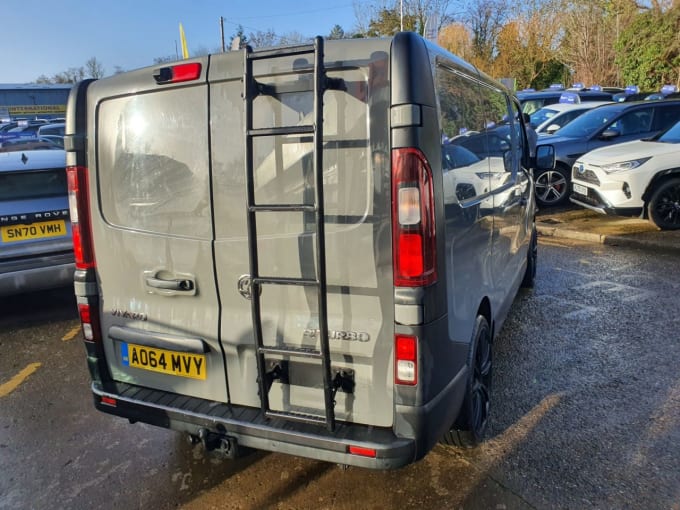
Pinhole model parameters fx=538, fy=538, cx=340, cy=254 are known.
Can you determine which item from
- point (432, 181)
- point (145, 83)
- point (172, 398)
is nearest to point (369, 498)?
point (172, 398)

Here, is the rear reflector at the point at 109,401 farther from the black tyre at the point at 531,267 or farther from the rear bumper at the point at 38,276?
the black tyre at the point at 531,267

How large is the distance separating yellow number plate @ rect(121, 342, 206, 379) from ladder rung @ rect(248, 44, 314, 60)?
141 centimetres

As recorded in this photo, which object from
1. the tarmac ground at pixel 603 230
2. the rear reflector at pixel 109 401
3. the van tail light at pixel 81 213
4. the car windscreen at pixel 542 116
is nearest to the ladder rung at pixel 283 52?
the van tail light at pixel 81 213

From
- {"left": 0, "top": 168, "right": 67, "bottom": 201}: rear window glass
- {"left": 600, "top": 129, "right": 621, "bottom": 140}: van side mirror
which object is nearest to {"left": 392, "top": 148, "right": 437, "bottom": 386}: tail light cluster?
{"left": 0, "top": 168, "right": 67, "bottom": 201}: rear window glass

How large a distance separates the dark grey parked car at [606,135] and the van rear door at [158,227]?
8.72 meters

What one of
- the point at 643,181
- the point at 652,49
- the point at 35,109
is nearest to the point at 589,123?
the point at 643,181

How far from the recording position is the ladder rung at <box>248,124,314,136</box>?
2109 millimetres

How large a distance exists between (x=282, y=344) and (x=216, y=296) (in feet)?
1.33

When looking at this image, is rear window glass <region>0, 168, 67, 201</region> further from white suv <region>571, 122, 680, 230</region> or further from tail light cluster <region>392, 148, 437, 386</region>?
white suv <region>571, 122, 680, 230</region>

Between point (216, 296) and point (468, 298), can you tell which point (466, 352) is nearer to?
point (468, 298)

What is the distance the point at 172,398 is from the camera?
274cm

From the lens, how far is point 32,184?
16.9 ft

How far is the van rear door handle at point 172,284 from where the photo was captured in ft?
8.50

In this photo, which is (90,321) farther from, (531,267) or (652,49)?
(652,49)
